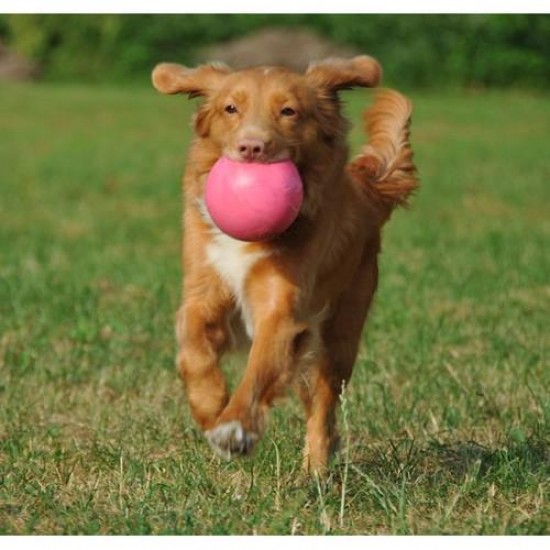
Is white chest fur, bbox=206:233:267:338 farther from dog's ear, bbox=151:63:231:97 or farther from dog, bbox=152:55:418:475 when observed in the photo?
dog's ear, bbox=151:63:231:97

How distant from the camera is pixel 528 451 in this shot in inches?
209

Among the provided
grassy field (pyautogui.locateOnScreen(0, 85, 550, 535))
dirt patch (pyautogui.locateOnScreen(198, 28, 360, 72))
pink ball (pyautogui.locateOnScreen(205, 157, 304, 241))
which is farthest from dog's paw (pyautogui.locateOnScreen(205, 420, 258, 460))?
dirt patch (pyautogui.locateOnScreen(198, 28, 360, 72))

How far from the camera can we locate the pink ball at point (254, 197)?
469 cm

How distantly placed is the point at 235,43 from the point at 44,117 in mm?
11318

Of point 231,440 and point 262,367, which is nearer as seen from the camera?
point 231,440

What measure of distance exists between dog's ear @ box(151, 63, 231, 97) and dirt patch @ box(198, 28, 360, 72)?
95.9 ft

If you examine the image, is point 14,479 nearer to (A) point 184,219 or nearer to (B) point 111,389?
(A) point 184,219

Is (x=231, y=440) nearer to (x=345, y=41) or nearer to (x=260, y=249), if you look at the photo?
(x=260, y=249)

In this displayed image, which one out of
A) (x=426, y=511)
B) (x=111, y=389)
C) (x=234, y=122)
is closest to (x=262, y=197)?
(x=234, y=122)

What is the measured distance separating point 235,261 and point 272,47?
3125 cm

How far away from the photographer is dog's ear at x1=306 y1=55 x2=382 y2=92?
5129 mm

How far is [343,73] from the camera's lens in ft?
16.9

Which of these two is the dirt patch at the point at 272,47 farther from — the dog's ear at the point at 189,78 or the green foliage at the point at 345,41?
the dog's ear at the point at 189,78

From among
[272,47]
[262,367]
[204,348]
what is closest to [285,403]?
[204,348]
